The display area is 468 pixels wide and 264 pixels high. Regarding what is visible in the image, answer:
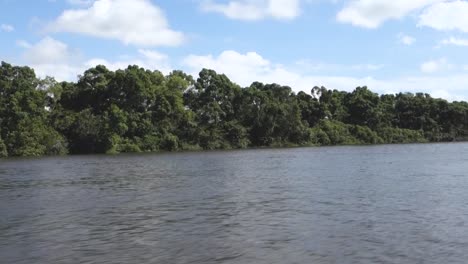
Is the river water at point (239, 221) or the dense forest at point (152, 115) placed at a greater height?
the dense forest at point (152, 115)

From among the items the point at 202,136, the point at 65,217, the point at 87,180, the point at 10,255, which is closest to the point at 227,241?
the point at 10,255

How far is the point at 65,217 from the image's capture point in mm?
25312

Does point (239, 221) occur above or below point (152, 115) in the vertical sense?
below

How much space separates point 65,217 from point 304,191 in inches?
584

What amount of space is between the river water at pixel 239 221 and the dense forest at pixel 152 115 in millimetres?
60443

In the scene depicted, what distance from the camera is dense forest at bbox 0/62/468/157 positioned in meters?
97.5

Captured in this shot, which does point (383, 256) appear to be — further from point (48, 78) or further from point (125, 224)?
point (48, 78)

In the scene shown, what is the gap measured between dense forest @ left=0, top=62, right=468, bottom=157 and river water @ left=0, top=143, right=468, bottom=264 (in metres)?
60.4

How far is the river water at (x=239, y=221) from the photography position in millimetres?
17578

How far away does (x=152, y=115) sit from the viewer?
11438 centimetres

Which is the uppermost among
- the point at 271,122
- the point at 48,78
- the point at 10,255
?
the point at 48,78

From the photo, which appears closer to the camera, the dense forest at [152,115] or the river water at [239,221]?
the river water at [239,221]

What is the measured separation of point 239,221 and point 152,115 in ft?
305

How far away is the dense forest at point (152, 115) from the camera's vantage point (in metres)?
97.5
